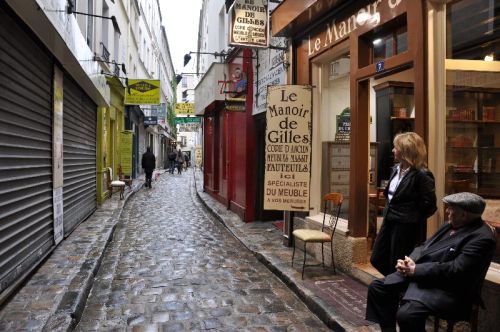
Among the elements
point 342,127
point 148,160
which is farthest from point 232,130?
point 148,160

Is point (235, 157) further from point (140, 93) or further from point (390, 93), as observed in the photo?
point (140, 93)

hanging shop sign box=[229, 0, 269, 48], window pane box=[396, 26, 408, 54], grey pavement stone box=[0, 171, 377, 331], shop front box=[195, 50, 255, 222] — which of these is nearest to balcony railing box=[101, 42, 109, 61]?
shop front box=[195, 50, 255, 222]

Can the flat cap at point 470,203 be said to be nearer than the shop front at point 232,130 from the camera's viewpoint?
Yes

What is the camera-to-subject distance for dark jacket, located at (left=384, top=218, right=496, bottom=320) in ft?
9.83

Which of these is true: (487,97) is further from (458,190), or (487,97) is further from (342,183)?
(342,183)

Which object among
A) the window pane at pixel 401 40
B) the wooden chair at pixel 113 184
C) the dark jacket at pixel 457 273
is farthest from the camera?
the wooden chair at pixel 113 184

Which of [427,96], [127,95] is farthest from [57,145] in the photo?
[127,95]

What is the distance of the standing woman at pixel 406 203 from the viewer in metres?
3.86

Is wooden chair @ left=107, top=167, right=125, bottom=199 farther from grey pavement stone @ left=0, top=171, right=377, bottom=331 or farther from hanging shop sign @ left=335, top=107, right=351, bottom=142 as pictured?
hanging shop sign @ left=335, top=107, right=351, bottom=142

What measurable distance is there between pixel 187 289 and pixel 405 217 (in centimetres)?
289

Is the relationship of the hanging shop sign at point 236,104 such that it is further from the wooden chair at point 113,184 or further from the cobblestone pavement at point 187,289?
the wooden chair at point 113,184

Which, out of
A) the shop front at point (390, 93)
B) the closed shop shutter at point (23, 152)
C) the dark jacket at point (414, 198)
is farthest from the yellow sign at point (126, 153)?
the dark jacket at point (414, 198)

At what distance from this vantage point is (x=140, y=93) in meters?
16.7

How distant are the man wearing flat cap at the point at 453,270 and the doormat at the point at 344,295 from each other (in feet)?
3.99
